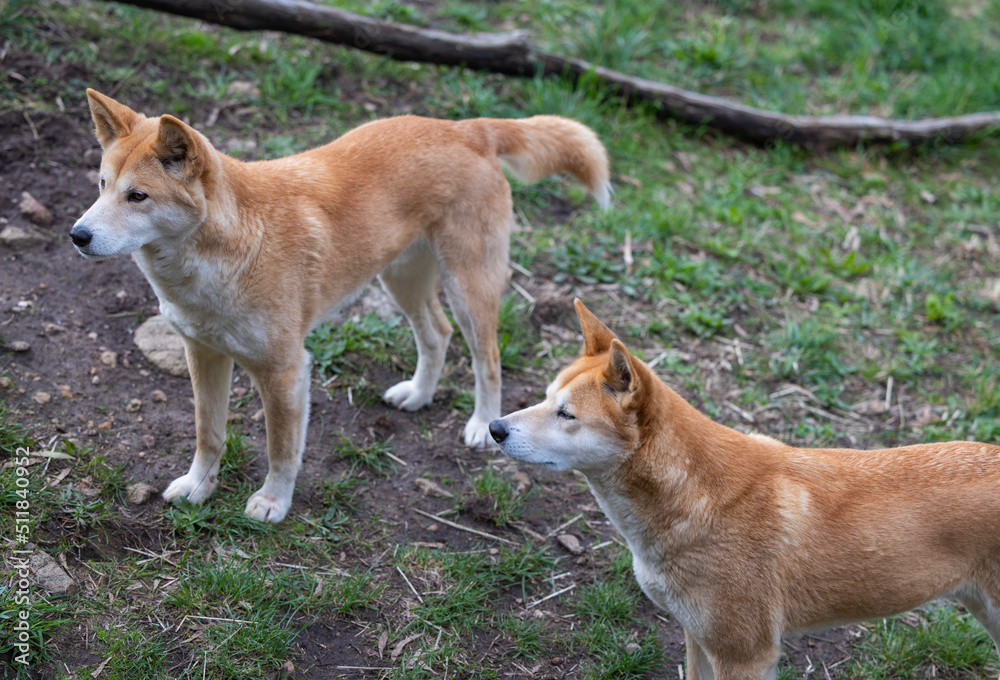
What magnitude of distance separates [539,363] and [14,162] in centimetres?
380

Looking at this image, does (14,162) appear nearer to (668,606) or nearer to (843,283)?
(668,606)

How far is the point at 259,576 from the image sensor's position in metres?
3.64

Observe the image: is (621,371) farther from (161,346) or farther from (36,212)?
(36,212)

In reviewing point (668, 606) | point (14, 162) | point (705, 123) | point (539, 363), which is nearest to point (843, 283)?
point (705, 123)

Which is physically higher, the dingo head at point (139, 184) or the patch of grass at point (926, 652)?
the dingo head at point (139, 184)

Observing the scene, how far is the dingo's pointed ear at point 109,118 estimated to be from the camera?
3238 millimetres

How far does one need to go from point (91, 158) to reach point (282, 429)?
9.69 feet

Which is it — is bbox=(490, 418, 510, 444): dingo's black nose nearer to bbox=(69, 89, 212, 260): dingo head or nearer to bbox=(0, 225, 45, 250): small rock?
bbox=(69, 89, 212, 260): dingo head

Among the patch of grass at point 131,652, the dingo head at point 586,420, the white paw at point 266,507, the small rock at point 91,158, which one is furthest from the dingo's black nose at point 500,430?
the small rock at point 91,158

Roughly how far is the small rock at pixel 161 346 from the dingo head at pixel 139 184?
1.44 m

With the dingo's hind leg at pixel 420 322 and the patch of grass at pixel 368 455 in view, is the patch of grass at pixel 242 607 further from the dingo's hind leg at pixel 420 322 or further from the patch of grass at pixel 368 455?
the dingo's hind leg at pixel 420 322

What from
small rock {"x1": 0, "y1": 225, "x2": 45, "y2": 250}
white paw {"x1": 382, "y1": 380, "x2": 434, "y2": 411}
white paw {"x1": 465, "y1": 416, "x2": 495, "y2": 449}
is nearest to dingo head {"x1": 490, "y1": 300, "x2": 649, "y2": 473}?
white paw {"x1": 465, "y1": 416, "x2": 495, "y2": 449}

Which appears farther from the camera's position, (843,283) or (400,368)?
(843,283)

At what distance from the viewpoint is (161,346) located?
4645mm
